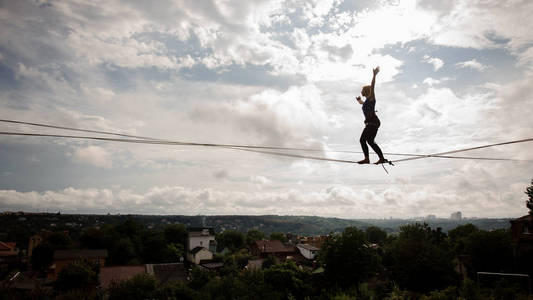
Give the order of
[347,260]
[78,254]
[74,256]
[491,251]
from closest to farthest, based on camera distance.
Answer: [347,260] < [491,251] < [74,256] < [78,254]

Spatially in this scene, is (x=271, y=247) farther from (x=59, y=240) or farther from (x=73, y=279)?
(x=73, y=279)

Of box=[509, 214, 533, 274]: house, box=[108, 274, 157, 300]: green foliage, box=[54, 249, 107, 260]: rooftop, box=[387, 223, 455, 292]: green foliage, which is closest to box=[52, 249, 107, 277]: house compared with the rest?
box=[54, 249, 107, 260]: rooftop

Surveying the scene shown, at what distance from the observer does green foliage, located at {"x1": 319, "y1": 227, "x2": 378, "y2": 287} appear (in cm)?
3716

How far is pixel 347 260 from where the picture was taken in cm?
3788

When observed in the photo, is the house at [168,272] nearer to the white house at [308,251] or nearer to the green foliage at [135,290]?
the green foliage at [135,290]

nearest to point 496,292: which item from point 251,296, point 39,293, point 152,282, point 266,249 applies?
point 251,296

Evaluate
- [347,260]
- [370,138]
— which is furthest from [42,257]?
[370,138]

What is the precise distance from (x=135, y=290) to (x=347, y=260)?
74.9ft

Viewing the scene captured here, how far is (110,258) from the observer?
67.6 m

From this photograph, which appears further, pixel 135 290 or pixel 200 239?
pixel 200 239

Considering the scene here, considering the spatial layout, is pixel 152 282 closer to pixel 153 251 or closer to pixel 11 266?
pixel 153 251

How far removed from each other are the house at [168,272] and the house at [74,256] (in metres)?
15.0

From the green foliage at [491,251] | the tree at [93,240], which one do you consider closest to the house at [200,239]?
the tree at [93,240]

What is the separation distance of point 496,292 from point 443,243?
39759 mm
